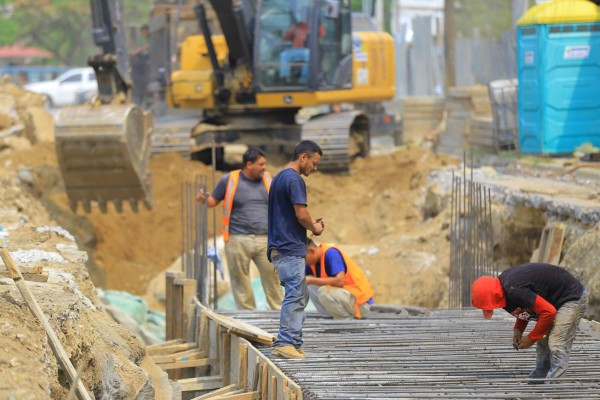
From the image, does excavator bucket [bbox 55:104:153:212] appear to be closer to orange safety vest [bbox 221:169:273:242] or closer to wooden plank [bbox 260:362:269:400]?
orange safety vest [bbox 221:169:273:242]

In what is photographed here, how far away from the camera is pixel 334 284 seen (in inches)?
404

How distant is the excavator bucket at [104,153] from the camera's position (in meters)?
14.0

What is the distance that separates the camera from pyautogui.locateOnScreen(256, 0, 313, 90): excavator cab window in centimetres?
1867

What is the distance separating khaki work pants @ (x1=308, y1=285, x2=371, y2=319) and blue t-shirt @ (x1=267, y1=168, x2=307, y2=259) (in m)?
1.89

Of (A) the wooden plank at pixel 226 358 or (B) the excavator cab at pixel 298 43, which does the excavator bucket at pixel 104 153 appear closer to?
(B) the excavator cab at pixel 298 43

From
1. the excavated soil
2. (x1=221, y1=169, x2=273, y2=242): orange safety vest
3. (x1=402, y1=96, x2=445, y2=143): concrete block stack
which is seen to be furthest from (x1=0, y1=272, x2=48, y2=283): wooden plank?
(x1=402, y1=96, x2=445, y2=143): concrete block stack

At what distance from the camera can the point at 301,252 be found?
8.43 meters

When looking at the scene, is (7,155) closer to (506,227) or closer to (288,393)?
(506,227)

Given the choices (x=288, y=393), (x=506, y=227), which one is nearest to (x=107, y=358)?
(x=288, y=393)

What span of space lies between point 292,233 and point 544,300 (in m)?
1.84

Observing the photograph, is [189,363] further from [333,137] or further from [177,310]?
[333,137]

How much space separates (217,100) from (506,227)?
781 centimetres

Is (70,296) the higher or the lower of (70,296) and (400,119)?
the higher

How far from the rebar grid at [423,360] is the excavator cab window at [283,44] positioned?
8.74m
